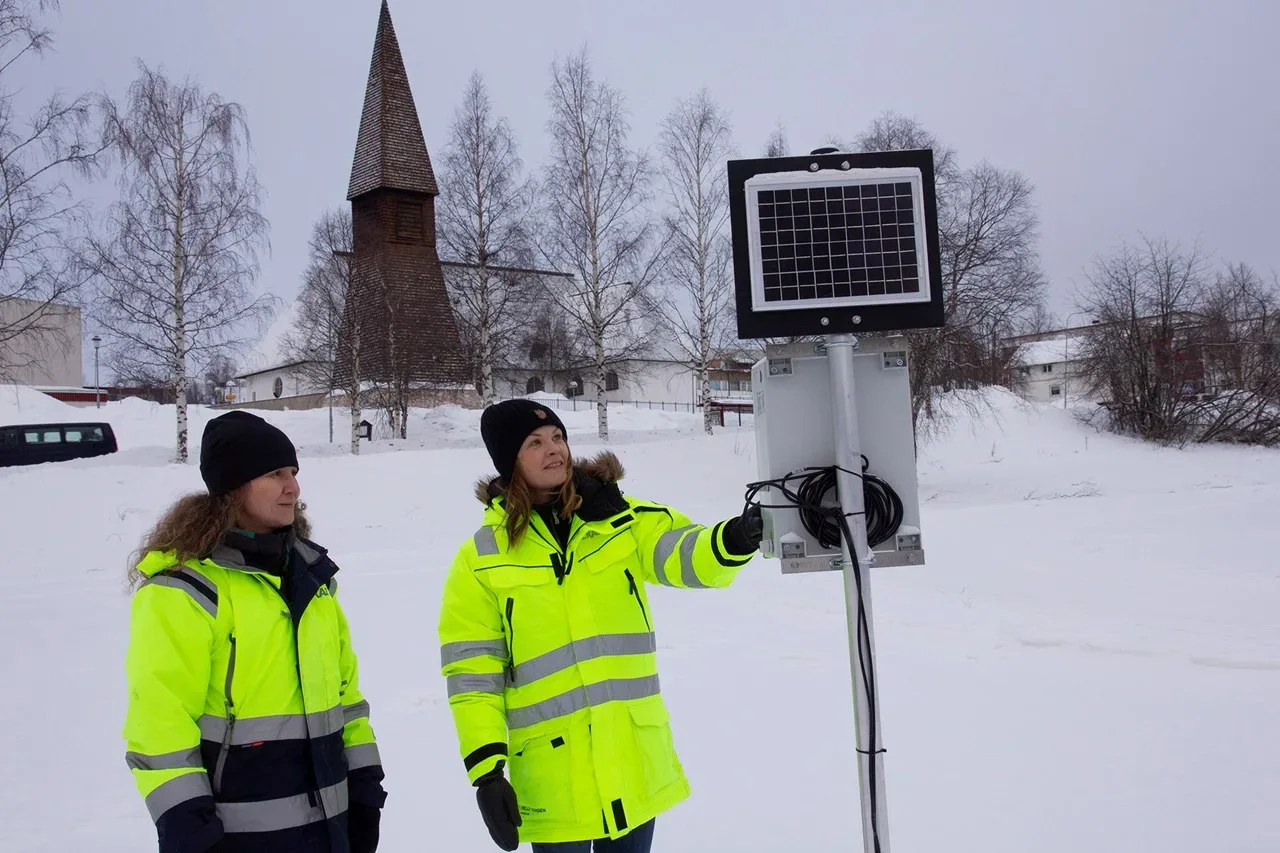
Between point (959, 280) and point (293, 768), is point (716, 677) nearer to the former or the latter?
point (293, 768)

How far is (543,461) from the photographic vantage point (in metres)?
2.57

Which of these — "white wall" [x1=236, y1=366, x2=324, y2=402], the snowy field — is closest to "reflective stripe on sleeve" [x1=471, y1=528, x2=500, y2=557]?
the snowy field

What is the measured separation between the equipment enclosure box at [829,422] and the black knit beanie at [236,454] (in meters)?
1.26

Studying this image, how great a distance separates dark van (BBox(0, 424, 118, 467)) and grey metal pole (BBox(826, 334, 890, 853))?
23.3 meters

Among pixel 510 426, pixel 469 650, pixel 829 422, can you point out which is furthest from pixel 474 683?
pixel 829 422

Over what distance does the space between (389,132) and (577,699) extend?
32681mm

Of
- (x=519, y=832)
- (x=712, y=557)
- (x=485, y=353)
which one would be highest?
(x=485, y=353)

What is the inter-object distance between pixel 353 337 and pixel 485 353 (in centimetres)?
365

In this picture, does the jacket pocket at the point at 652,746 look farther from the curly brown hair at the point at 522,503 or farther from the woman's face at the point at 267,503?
the woman's face at the point at 267,503

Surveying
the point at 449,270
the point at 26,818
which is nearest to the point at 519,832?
Answer: the point at 26,818

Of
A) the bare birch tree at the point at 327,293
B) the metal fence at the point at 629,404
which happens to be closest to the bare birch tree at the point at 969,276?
the bare birch tree at the point at 327,293

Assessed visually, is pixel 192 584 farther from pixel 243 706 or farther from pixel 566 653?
pixel 566 653

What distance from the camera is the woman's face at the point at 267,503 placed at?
2395 mm

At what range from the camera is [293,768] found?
224cm
